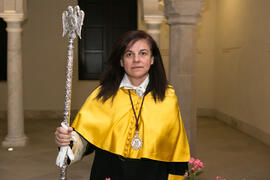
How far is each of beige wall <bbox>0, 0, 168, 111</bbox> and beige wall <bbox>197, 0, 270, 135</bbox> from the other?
136 centimetres

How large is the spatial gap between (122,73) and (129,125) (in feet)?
1.04

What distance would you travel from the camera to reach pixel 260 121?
318 inches

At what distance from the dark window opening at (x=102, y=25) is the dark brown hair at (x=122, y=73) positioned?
857cm

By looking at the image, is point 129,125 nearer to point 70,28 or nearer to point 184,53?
point 70,28

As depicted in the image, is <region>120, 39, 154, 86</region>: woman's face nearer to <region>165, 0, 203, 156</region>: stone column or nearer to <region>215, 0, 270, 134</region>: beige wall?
<region>165, 0, 203, 156</region>: stone column

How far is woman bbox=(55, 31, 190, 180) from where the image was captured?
7.27 ft

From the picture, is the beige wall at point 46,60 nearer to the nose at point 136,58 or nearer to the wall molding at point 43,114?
the wall molding at point 43,114

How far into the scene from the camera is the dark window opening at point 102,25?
10.8 metres

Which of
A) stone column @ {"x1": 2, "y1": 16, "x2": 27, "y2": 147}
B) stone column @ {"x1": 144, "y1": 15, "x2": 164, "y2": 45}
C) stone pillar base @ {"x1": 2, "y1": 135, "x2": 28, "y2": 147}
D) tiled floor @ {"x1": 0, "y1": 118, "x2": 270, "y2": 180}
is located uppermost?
stone column @ {"x1": 144, "y1": 15, "x2": 164, "y2": 45}

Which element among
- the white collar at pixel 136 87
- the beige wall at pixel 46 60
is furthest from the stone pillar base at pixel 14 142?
the white collar at pixel 136 87

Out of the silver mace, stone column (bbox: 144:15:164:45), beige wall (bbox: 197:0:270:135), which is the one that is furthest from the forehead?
beige wall (bbox: 197:0:270:135)

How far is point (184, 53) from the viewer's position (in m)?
4.66

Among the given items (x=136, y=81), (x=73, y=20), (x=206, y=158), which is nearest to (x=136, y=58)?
(x=136, y=81)

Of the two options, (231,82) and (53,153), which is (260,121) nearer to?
(231,82)
